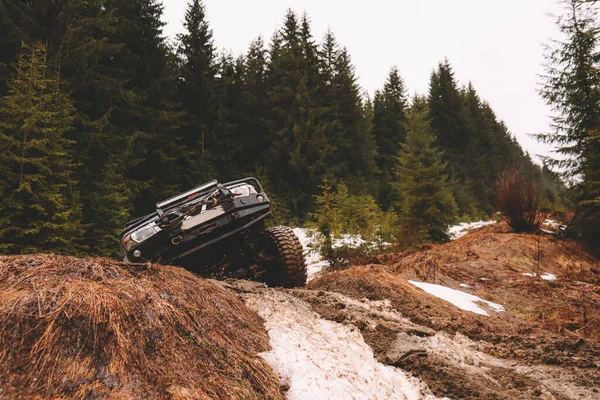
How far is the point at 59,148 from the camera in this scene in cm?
733

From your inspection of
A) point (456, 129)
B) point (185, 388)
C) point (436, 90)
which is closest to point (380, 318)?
point (185, 388)

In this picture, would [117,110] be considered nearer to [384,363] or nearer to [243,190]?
[243,190]

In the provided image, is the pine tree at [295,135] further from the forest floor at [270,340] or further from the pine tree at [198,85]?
the forest floor at [270,340]

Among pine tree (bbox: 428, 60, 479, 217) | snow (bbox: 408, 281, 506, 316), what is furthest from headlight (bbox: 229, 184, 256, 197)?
pine tree (bbox: 428, 60, 479, 217)

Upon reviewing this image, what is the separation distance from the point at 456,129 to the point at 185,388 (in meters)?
39.8

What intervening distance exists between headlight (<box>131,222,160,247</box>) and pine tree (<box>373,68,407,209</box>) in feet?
85.6

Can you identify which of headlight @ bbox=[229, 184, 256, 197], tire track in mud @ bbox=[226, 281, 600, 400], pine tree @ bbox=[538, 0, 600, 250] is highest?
pine tree @ bbox=[538, 0, 600, 250]

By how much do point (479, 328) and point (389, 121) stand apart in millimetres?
33475

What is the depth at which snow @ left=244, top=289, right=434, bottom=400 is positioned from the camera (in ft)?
6.15

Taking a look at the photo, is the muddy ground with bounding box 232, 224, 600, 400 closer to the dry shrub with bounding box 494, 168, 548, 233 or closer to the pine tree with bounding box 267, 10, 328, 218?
the dry shrub with bounding box 494, 168, 548, 233

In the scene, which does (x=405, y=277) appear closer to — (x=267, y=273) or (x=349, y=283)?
(x=349, y=283)

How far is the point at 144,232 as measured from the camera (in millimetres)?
3711

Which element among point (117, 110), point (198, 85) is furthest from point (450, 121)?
point (117, 110)

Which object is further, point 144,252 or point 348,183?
point 348,183
